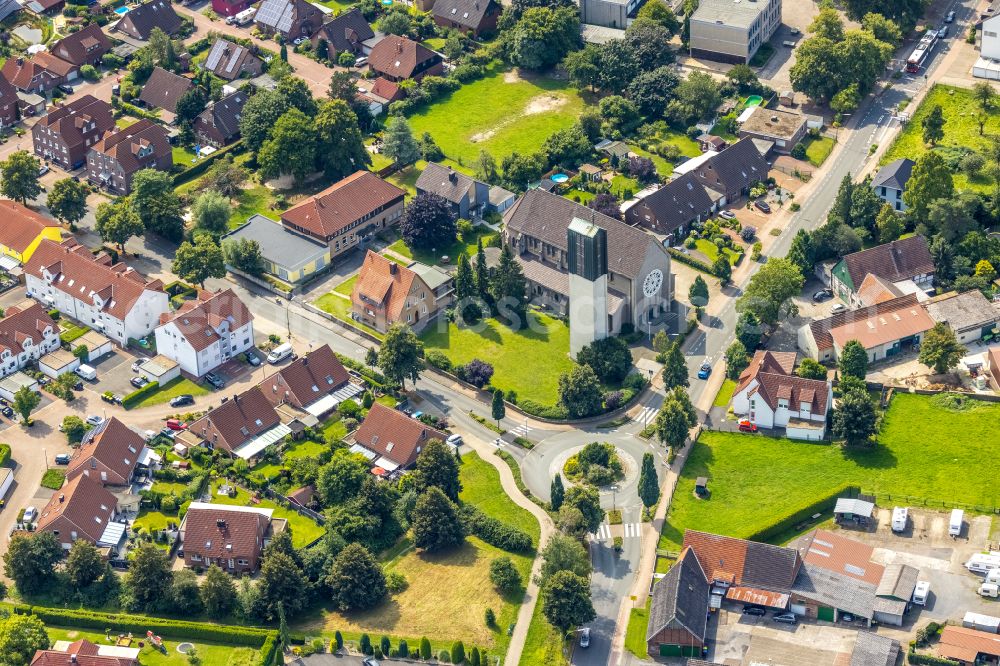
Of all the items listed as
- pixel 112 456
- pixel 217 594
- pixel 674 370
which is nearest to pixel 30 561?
pixel 112 456

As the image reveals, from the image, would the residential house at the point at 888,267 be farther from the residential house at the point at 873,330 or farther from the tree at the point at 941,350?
the tree at the point at 941,350

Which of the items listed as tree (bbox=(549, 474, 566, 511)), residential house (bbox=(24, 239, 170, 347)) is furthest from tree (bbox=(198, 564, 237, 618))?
residential house (bbox=(24, 239, 170, 347))

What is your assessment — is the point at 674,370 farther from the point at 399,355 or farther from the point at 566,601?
the point at 566,601

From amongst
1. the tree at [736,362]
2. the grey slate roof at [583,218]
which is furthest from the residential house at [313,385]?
the tree at [736,362]

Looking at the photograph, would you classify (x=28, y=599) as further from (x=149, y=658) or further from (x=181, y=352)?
(x=181, y=352)

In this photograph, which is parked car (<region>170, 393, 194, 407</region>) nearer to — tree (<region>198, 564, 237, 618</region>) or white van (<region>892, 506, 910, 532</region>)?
tree (<region>198, 564, 237, 618</region>)

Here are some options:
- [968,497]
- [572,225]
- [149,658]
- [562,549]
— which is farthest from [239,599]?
[968,497]
